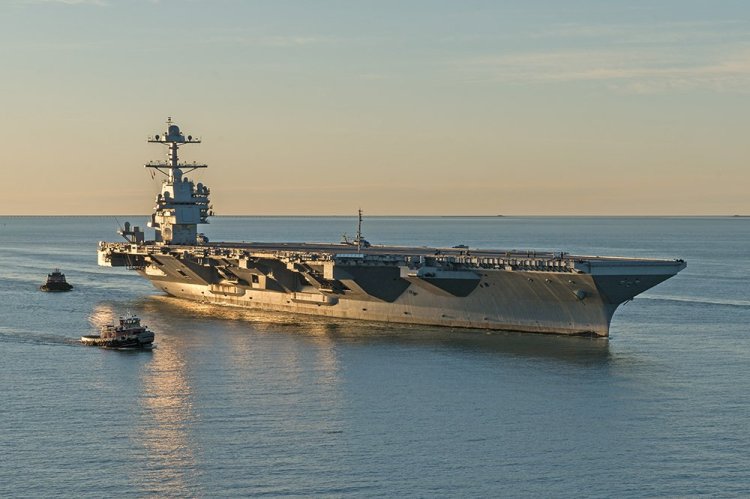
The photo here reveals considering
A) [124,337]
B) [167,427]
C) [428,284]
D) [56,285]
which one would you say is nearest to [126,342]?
[124,337]

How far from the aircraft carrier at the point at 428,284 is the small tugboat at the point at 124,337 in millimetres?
8948

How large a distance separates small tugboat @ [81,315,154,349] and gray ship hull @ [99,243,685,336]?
8950 mm

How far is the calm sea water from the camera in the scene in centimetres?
2405

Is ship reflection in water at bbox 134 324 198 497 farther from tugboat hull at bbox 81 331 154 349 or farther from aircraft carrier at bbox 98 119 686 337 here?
aircraft carrier at bbox 98 119 686 337

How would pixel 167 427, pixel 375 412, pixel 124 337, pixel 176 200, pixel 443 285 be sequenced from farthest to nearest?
pixel 176 200 → pixel 443 285 → pixel 124 337 → pixel 375 412 → pixel 167 427

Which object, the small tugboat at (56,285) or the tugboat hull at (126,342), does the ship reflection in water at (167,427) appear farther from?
the small tugboat at (56,285)

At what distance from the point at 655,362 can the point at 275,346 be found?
14741mm

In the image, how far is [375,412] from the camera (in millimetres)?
30156

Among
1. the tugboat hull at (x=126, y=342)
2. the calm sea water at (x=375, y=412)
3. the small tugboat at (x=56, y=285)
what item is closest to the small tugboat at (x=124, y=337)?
the tugboat hull at (x=126, y=342)

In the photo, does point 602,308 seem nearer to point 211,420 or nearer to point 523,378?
point 523,378

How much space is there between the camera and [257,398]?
1249 inches

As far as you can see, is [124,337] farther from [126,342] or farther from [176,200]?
[176,200]

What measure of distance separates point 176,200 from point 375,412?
124 ft

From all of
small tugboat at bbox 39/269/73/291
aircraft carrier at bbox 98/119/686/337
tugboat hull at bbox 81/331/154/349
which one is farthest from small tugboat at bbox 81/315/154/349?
small tugboat at bbox 39/269/73/291
